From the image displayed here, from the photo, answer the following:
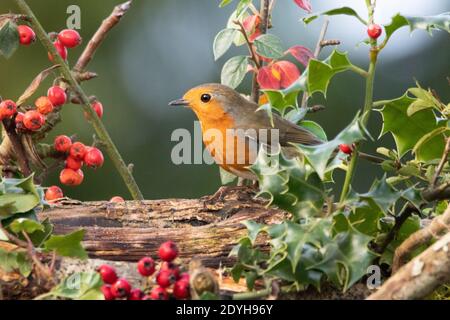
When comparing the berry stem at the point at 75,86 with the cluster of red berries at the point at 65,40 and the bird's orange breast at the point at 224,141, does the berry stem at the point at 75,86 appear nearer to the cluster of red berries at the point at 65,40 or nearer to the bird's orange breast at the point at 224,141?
the cluster of red berries at the point at 65,40

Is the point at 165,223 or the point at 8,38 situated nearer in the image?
the point at 8,38

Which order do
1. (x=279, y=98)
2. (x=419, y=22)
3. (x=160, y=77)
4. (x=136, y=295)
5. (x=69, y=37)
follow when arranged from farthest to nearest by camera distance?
(x=160, y=77) → (x=69, y=37) → (x=279, y=98) → (x=419, y=22) → (x=136, y=295)

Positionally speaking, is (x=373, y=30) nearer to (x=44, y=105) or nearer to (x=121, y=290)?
(x=121, y=290)

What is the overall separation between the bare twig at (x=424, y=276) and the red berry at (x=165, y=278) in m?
0.48

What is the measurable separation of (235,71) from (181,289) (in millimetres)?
1335

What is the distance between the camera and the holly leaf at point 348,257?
75.4 inches

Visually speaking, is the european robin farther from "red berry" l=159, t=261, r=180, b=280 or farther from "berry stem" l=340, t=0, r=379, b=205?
"red berry" l=159, t=261, r=180, b=280

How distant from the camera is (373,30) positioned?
2.08 m

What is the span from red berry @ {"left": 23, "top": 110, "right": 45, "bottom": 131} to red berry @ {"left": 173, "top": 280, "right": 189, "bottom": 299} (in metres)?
1.11

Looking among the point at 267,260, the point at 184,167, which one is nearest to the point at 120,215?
the point at 267,260

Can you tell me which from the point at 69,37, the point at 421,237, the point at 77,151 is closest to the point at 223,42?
the point at 69,37

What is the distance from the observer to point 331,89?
585 centimetres

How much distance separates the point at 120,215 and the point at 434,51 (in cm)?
400

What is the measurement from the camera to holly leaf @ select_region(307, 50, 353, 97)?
6.78ft
